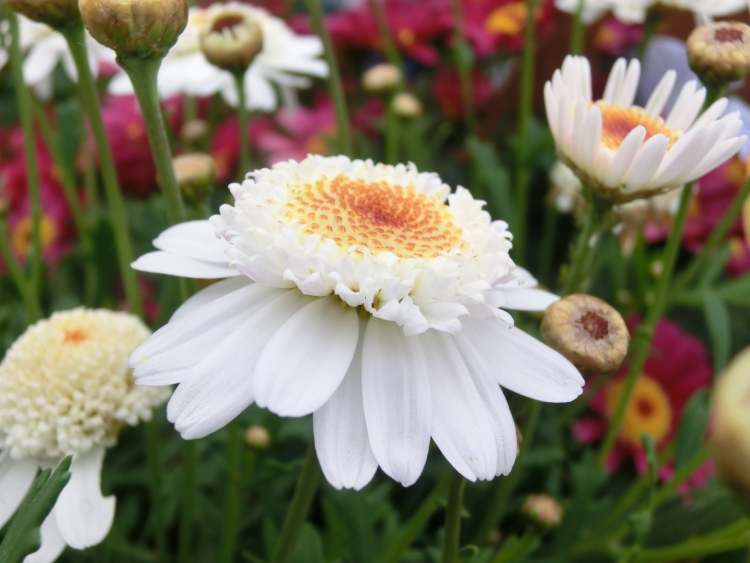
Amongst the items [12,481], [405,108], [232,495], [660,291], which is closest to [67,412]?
[12,481]

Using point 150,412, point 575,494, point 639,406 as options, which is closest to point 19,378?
point 150,412

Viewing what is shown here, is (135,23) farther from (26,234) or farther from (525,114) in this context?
(26,234)

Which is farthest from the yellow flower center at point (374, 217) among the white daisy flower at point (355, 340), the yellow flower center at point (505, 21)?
the yellow flower center at point (505, 21)

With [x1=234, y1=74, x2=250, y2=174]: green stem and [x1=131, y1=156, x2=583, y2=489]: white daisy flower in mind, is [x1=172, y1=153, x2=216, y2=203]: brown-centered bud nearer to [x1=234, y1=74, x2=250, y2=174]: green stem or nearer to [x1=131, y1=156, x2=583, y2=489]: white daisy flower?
[x1=234, y1=74, x2=250, y2=174]: green stem

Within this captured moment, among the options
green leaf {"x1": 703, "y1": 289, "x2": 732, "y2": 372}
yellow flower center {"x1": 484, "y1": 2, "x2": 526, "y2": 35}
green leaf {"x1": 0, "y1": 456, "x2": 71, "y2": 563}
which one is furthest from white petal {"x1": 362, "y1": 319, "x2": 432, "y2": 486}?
yellow flower center {"x1": 484, "y1": 2, "x2": 526, "y2": 35}

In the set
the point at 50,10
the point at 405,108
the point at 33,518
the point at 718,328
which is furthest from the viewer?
the point at 405,108

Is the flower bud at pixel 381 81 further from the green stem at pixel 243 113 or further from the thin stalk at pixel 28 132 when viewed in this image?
the thin stalk at pixel 28 132
